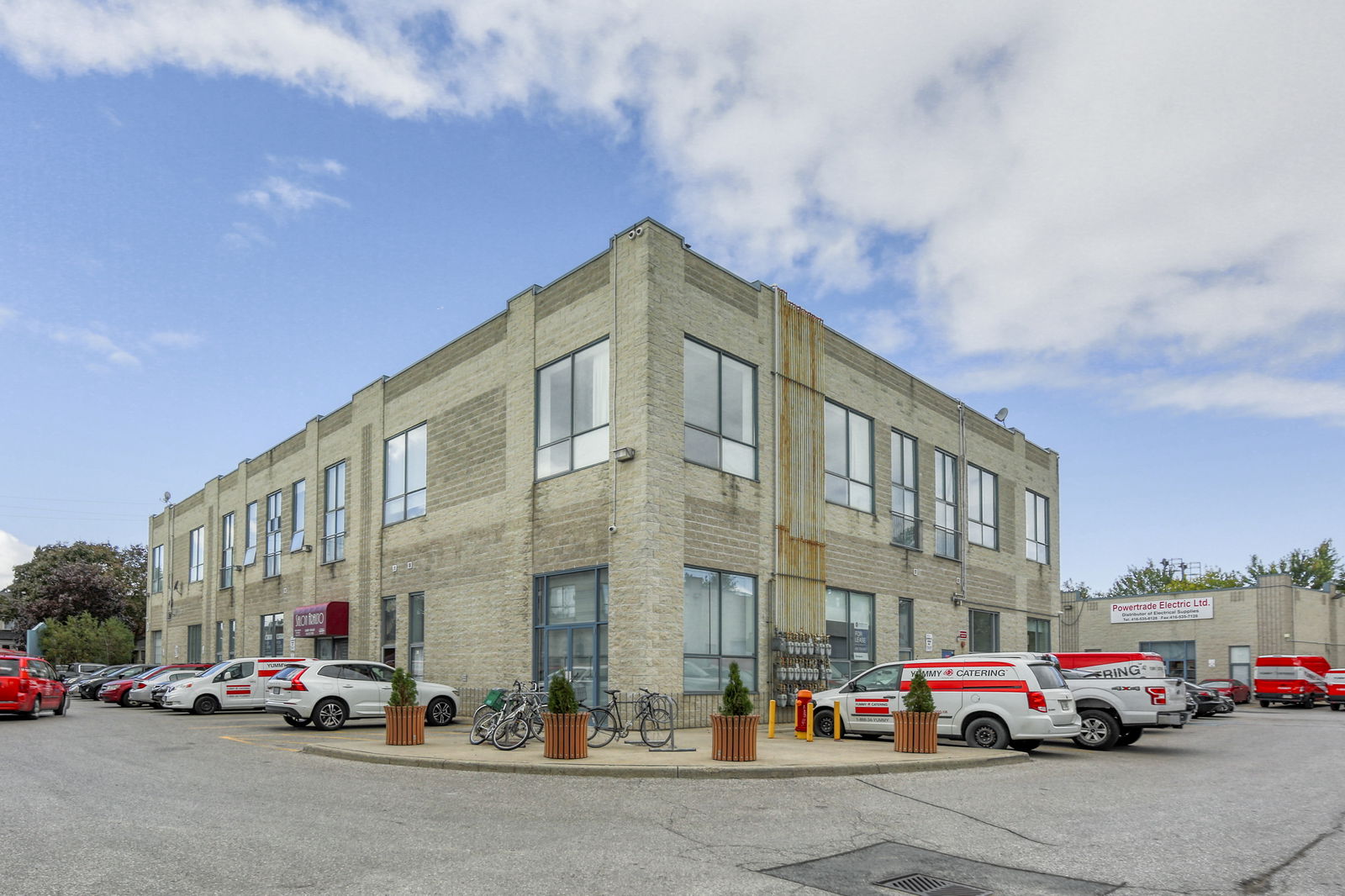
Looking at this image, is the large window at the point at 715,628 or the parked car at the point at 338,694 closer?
the large window at the point at 715,628

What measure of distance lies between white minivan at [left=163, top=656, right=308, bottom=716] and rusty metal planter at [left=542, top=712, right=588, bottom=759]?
14827 millimetres

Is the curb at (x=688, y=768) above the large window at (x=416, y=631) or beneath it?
beneath

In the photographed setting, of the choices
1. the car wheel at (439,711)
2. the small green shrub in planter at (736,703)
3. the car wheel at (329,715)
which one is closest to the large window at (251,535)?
the car wheel at (329,715)

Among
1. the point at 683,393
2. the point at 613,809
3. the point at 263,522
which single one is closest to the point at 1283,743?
the point at 683,393

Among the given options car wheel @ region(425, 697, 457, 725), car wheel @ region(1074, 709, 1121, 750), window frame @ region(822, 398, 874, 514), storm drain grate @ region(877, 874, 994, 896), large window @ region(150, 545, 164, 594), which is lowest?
car wheel @ region(425, 697, 457, 725)

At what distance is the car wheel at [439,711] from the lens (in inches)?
925

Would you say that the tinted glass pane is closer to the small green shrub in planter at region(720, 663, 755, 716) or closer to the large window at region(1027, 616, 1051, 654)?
the small green shrub in planter at region(720, 663, 755, 716)

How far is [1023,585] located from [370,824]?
30622 millimetres

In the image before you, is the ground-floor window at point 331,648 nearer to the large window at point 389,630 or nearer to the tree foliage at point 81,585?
the large window at point 389,630

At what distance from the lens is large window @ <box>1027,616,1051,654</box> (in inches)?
1455

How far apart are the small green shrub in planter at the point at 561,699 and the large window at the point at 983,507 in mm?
20298

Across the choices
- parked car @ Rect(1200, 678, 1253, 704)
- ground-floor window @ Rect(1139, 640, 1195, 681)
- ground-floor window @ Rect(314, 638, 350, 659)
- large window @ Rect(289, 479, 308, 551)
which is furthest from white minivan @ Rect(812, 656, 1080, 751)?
ground-floor window @ Rect(1139, 640, 1195, 681)

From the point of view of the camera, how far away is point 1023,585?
119 feet

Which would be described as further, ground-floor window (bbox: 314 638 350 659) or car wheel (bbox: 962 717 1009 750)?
ground-floor window (bbox: 314 638 350 659)
